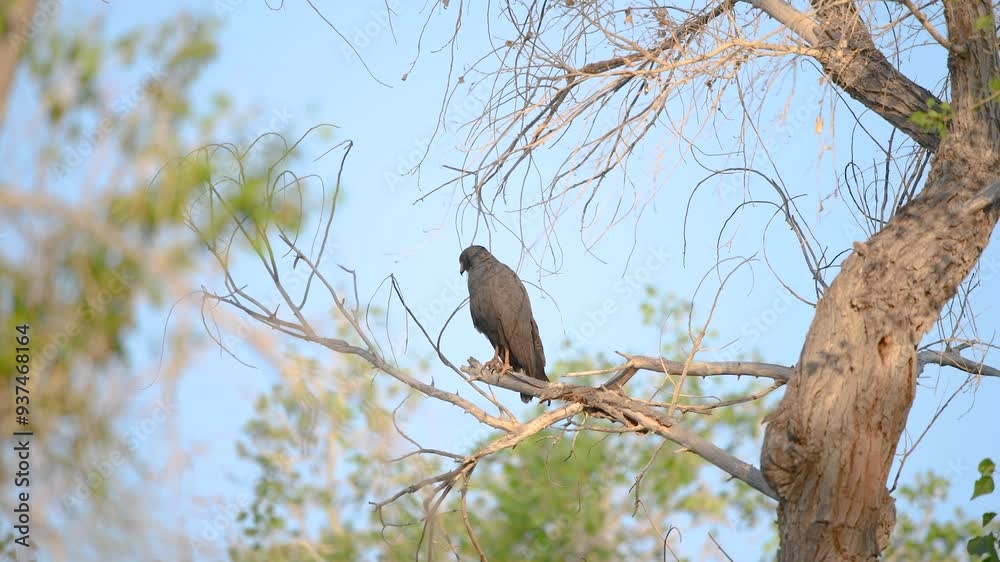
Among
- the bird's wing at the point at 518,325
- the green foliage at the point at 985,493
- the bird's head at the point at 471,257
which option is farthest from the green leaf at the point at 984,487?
the bird's head at the point at 471,257

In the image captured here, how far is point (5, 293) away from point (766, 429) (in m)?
2.36

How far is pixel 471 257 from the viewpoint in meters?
6.29

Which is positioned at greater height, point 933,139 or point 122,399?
point 933,139

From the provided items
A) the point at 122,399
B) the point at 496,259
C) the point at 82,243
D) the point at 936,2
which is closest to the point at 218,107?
the point at 82,243

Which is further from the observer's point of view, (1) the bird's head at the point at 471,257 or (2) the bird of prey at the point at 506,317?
(1) the bird's head at the point at 471,257

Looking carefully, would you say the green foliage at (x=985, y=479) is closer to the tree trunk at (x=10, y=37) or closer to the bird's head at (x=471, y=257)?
the tree trunk at (x=10, y=37)

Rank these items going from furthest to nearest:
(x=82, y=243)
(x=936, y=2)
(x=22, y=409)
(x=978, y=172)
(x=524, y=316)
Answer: (x=524, y=316)
(x=936, y=2)
(x=978, y=172)
(x=22, y=409)
(x=82, y=243)

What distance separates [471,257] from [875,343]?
11.5 feet

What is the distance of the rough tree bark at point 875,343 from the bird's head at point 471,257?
3.23 m

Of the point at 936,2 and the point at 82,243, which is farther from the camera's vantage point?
the point at 936,2

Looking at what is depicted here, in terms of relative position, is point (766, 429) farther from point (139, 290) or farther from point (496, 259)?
point (496, 259)

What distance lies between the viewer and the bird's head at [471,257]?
6.21m

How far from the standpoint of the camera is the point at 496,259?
20.3 feet

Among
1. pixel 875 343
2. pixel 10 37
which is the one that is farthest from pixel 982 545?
pixel 10 37
